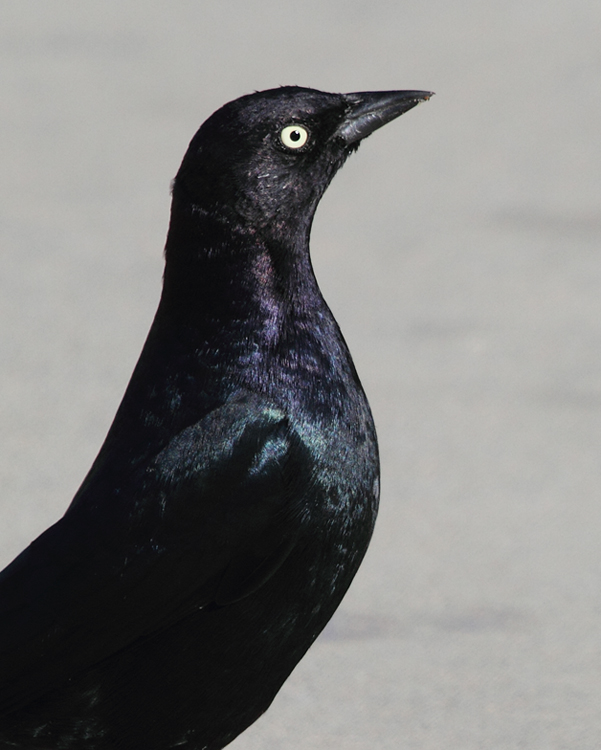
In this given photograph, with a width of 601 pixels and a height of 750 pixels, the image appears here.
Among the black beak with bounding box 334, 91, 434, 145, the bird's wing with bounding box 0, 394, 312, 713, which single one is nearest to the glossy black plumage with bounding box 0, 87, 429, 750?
the bird's wing with bounding box 0, 394, 312, 713

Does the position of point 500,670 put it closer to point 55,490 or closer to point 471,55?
point 55,490

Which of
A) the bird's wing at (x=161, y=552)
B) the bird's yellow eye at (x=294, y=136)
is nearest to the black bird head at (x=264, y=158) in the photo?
the bird's yellow eye at (x=294, y=136)

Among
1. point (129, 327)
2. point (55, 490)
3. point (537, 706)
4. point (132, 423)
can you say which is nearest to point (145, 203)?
point (129, 327)

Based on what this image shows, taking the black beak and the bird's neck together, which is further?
the black beak

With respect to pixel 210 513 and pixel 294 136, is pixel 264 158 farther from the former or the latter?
pixel 210 513

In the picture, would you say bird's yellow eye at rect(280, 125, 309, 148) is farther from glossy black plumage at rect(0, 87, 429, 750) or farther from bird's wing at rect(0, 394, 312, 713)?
bird's wing at rect(0, 394, 312, 713)

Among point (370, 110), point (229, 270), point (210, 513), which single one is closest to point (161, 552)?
point (210, 513)
